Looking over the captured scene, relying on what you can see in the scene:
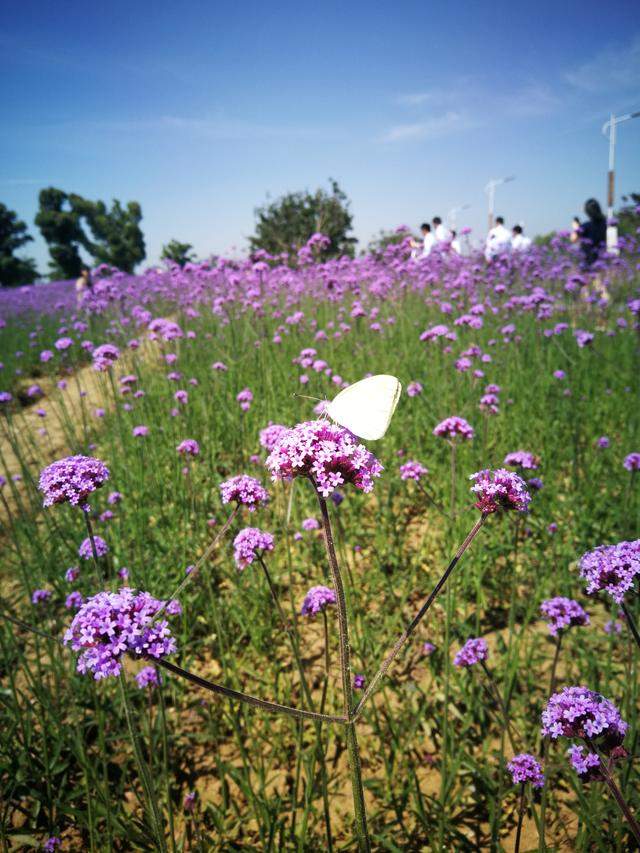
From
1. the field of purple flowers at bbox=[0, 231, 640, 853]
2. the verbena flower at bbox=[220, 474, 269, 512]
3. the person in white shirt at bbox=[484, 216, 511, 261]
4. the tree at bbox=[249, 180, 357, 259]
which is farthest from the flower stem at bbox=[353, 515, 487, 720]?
the tree at bbox=[249, 180, 357, 259]

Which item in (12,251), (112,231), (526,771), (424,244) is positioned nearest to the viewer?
(526,771)

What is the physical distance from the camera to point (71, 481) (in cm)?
156

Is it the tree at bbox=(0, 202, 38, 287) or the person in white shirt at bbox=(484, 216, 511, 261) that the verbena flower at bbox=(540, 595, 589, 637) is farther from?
the tree at bbox=(0, 202, 38, 287)

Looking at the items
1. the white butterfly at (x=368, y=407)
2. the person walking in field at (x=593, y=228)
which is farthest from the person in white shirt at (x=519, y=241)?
the white butterfly at (x=368, y=407)

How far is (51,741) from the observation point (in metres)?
2.27

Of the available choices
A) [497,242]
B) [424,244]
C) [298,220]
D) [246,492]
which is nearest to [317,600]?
[246,492]

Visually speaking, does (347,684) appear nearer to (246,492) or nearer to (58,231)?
(246,492)

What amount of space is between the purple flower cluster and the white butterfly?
74 cm

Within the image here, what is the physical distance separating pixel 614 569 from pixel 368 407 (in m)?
0.90

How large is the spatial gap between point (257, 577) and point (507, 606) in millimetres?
1598

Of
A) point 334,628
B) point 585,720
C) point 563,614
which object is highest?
point 585,720

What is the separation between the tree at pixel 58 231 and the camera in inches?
1897

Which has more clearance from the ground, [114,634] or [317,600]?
[114,634]

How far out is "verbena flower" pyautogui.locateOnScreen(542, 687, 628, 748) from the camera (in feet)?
3.79
